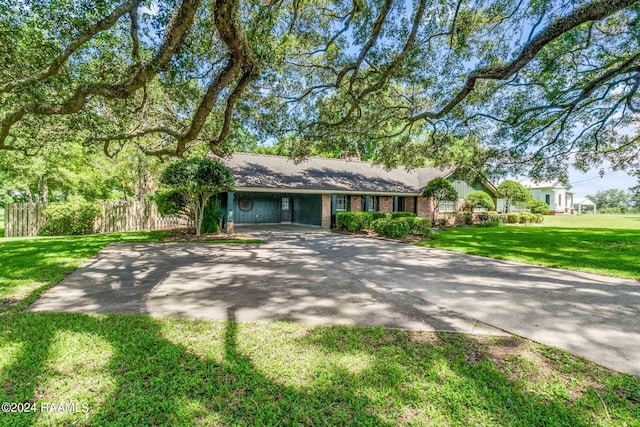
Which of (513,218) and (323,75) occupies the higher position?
(323,75)

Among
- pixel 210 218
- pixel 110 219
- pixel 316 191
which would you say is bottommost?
pixel 110 219

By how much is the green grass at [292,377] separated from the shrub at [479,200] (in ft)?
68.1

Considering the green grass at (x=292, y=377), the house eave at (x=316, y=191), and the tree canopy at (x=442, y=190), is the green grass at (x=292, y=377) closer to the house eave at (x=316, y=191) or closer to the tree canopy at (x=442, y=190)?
the house eave at (x=316, y=191)

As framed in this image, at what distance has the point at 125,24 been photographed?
7090 mm

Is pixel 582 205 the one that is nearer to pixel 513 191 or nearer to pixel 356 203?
pixel 513 191

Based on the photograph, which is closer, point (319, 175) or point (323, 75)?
point (323, 75)

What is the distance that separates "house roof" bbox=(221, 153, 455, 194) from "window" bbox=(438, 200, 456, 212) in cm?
197

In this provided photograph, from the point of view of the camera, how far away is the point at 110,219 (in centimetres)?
1478

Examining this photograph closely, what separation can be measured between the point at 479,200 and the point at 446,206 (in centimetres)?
245

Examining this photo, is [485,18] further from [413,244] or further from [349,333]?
[349,333]

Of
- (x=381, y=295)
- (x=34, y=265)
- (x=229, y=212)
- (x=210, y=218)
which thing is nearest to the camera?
(x=381, y=295)

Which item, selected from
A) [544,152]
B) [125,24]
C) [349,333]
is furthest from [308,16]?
[544,152]

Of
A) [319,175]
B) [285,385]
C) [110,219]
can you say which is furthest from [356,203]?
[285,385]

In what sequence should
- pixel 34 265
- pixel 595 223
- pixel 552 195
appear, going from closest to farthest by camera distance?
pixel 34 265 < pixel 595 223 < pixel 552 195
